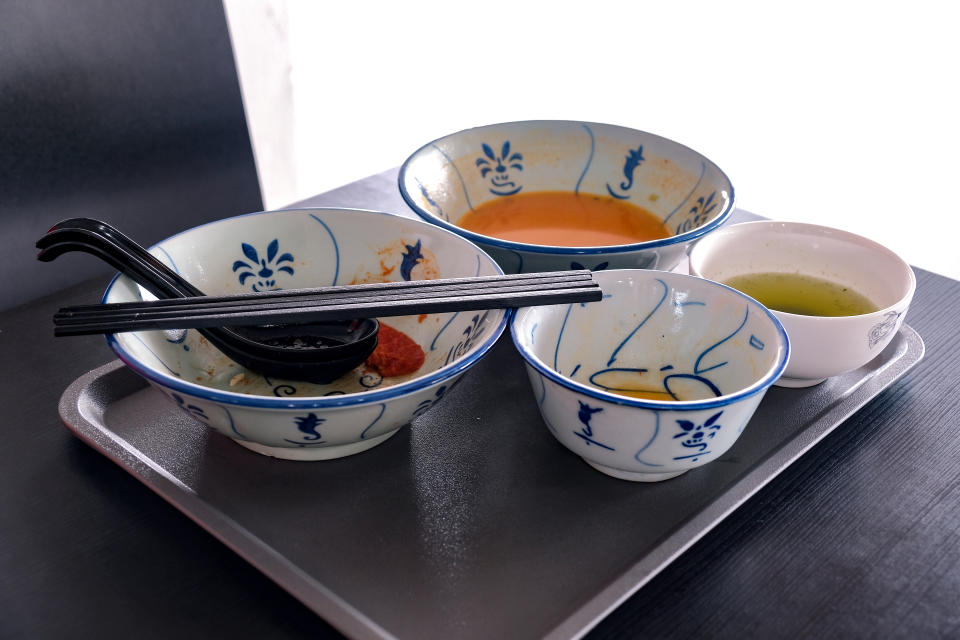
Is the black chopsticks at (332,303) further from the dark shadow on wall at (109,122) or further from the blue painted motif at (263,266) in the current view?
the dark shadow on wall at (109,122)

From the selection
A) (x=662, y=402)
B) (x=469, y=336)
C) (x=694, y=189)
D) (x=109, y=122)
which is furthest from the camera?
(x=109, y=122)

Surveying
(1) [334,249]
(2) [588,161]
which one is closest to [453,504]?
(1) [334,249]

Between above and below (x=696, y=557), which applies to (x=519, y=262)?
above

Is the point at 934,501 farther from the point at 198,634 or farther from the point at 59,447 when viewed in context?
the point at 59,447

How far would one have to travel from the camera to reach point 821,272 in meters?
0.84

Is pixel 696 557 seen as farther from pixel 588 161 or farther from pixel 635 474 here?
pixel 588 161

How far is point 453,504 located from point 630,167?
0.52 m

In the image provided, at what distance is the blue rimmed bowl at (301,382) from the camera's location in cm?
57

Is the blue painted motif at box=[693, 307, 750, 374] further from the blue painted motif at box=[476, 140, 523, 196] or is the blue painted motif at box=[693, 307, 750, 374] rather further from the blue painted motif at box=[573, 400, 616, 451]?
the blue painted motif at box=[476, 140, 523, 196]

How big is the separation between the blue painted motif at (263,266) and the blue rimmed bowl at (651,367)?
276 millimetres

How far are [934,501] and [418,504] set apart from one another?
410 millimetres

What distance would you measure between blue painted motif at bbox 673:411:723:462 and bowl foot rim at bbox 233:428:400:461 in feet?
0.74

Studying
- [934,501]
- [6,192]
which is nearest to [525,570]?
[934,501]

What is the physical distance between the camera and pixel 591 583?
1.87 feet
